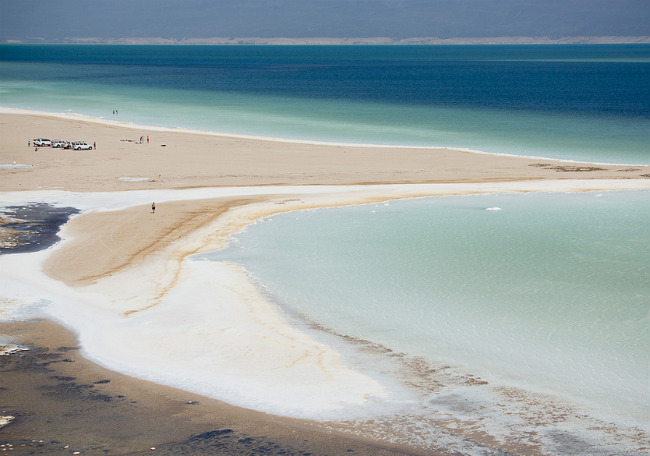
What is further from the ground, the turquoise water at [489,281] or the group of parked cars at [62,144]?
the group of parked cars at [62,144]

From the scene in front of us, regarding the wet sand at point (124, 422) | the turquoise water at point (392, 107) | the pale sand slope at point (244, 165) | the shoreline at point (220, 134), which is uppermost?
the turquoise water at point (392, 107)

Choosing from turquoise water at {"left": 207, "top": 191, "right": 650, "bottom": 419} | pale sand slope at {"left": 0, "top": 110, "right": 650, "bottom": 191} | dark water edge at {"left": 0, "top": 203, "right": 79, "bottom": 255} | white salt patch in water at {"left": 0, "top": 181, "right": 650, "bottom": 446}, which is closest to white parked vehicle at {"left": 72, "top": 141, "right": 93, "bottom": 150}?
pale sand slope at {"left": 0, "top": 110, "right": 650, "bottom": 191}

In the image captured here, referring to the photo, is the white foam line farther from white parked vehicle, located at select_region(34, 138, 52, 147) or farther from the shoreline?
the shoreline

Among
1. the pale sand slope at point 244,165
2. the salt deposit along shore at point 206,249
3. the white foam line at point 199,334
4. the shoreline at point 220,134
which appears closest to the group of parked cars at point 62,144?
the pale sand slope at point 244,165

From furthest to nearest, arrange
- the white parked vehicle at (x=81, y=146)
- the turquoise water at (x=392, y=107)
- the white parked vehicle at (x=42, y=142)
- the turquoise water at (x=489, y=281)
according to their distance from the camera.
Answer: the turquoise water at (x=392, y=107) → the white parked vehicle at (x=42, y=142) → the white parked vehicle at (x=81, y=146) → the turquoise water at (x=489, y=281)

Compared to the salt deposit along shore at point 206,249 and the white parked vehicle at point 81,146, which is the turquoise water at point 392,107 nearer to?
the salt deposit along shore at point 206,249

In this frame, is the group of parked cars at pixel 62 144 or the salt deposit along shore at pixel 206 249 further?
the group of parked cars at pixel 62 144

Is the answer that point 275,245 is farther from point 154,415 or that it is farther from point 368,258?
point 154,415
